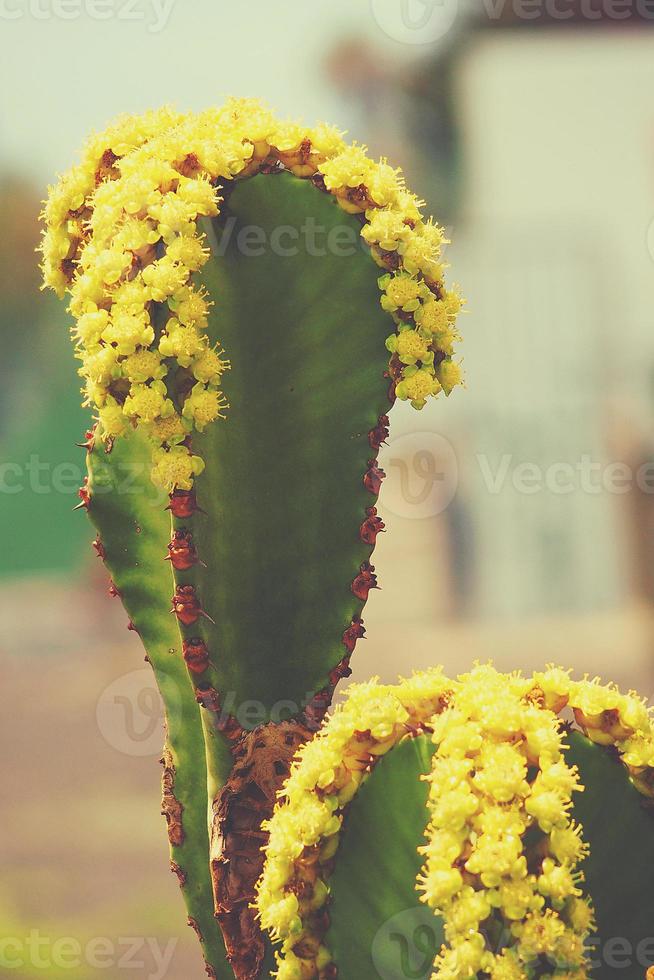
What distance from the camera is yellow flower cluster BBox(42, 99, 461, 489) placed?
112 cm

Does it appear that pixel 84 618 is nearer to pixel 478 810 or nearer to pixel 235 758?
pixel 235 758

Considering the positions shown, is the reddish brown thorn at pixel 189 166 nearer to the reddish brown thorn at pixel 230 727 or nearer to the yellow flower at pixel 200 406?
the yellow flower at pixel 200 406

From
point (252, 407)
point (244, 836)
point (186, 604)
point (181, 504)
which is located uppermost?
point (252, 407)

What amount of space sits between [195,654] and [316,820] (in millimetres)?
244

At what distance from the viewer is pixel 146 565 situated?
1286 millimetres

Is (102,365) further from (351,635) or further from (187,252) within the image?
(351,635)

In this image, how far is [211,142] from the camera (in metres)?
1.19

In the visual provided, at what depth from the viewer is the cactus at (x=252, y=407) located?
1154 millimetres

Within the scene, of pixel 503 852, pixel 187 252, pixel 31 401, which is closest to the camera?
pixel 503 852

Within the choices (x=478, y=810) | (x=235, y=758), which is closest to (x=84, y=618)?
(x=235, y=758)

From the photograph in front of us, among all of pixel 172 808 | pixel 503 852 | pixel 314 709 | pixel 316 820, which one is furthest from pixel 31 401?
pixel 503 852

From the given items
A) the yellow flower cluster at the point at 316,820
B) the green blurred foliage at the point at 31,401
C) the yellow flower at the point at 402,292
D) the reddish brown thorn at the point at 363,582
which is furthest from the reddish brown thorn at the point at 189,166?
the green blurred foliage at the point at 31,401

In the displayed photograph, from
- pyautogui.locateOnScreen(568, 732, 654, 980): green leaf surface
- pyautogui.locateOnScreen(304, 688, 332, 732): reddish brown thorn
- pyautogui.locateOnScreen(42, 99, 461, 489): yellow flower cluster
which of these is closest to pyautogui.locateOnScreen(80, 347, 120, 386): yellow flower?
pyautogui.locateOnScreen(42, 99, 461, 489): yellow flower cluster

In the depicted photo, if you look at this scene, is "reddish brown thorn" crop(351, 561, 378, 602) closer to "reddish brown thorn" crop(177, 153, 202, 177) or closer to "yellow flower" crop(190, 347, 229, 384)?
"yellow flower" crop(190, 347, 229, 384)
